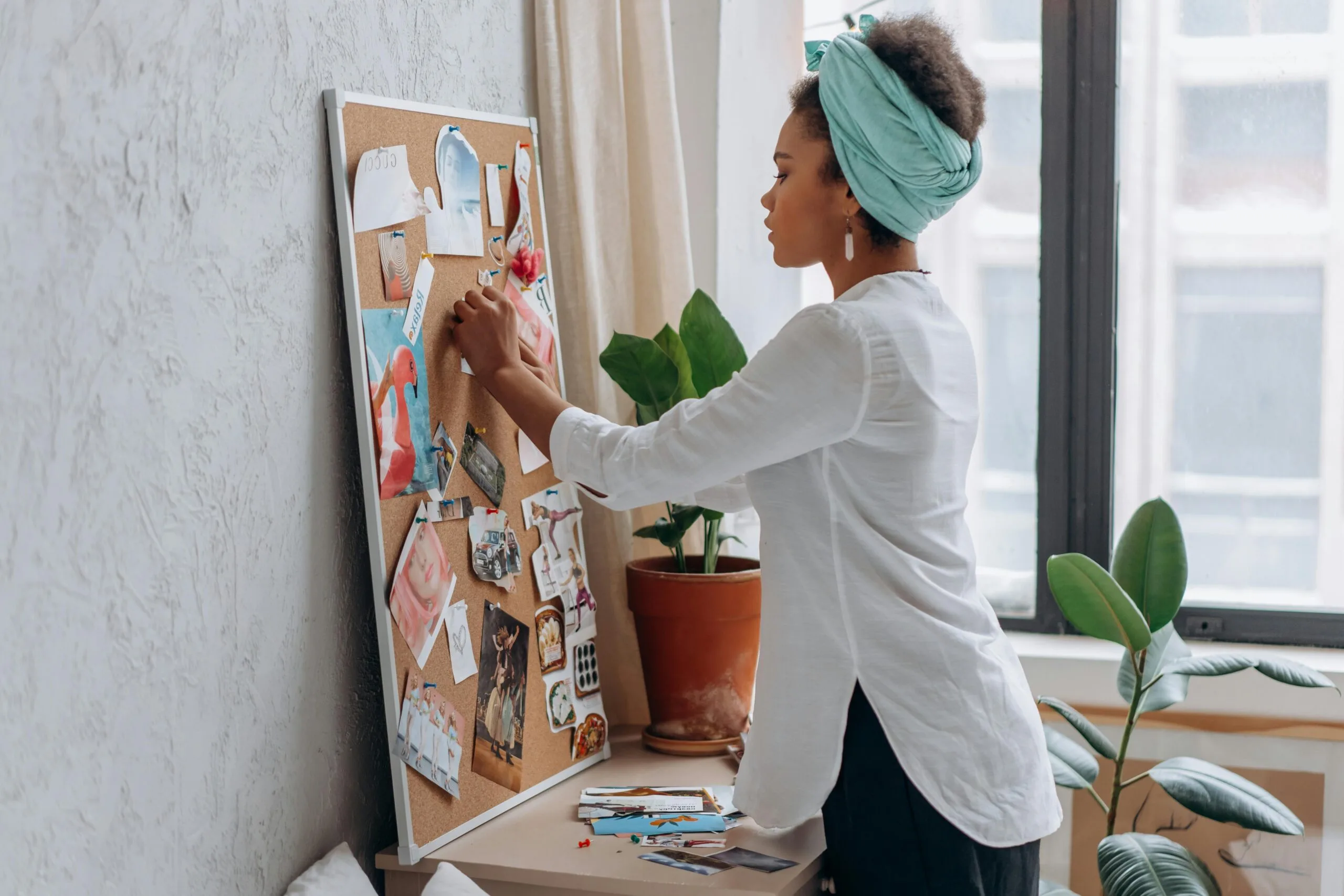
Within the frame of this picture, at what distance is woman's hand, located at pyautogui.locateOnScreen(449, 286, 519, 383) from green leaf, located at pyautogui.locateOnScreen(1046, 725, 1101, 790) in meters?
1.00

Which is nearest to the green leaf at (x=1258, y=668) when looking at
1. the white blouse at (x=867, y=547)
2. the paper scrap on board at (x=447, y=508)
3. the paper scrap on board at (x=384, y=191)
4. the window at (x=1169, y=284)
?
the window at (x=1169, y=284)

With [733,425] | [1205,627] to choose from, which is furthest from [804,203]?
[1205,627]

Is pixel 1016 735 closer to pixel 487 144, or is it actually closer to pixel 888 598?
pixel 888 598

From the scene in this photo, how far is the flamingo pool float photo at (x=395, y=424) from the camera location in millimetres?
1354

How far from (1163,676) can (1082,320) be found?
26.9 inches

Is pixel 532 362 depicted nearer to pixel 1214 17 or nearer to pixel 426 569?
pixel 426 569

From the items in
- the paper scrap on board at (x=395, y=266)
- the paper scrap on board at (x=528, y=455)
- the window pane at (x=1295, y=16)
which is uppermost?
the window pane at (x=1295, y=16)

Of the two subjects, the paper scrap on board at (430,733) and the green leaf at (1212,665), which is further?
the green leaf at (1212,665)

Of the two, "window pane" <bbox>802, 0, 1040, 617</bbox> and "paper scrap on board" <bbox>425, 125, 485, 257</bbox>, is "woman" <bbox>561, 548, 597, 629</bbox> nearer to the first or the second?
"paper scrap on board" <bbox>425, 125, 485, 257</bbox>

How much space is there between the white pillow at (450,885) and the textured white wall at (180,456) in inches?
6.4

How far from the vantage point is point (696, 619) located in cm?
175

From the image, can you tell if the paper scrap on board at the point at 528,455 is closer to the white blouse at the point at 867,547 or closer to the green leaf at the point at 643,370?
the green leaf at the point at 643,370

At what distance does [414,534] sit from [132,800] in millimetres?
432

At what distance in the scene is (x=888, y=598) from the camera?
126 cm
